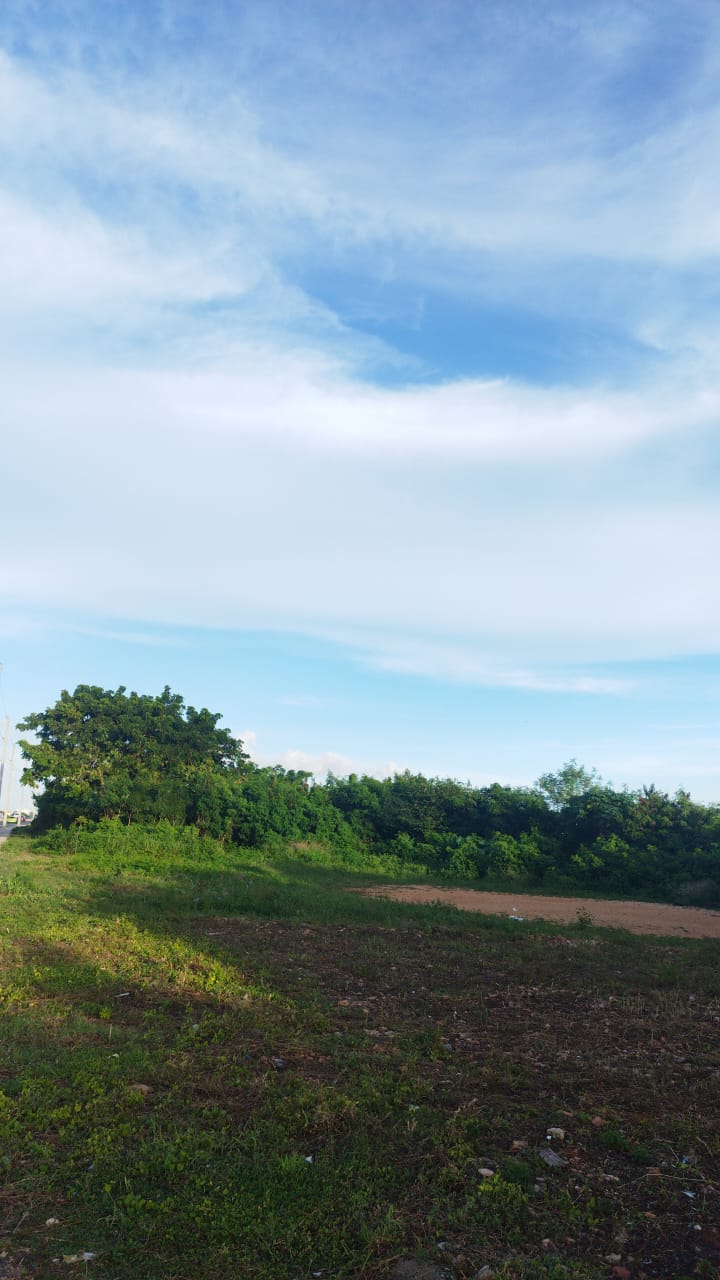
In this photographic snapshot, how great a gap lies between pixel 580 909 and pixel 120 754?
711 inches

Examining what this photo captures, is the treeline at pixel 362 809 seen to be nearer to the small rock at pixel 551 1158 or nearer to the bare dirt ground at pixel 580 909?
the bare dirt ground at pixel 580 909

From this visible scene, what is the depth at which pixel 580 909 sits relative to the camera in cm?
1719

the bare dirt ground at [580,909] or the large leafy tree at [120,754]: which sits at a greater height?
the large leafy tree at [120,754]

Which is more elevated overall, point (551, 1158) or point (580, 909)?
point (551, 1158)

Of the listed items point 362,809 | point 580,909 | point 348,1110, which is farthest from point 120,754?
point 348,1110

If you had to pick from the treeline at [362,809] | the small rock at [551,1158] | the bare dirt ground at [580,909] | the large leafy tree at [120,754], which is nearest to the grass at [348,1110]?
the small rock at [551,1158]

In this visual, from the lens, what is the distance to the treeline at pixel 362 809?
22.6 metres

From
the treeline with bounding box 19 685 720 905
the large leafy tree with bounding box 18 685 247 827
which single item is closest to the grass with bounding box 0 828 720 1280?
the treeline with bounding box 19 685 720 905

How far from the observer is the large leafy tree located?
26469 millimetres

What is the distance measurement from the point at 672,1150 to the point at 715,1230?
91cm

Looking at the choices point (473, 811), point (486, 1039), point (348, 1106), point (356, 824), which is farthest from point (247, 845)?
point (348, 1106)

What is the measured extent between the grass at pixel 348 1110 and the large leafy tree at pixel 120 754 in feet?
50.6

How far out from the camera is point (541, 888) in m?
22.0

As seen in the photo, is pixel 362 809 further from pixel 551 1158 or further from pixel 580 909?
pixel 551 1158
